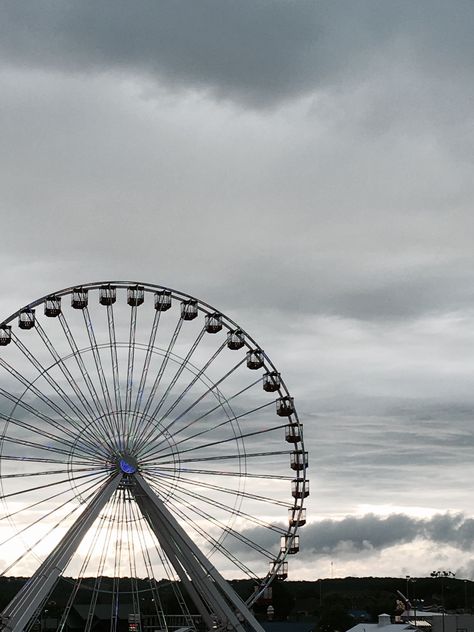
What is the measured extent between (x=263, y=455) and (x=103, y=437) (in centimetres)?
944

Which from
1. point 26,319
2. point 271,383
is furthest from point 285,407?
point 26,319

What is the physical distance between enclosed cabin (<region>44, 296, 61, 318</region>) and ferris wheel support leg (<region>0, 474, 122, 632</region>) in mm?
10438

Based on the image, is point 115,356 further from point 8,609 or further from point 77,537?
point 8,609

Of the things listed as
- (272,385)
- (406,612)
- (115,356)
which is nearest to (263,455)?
(272,385)

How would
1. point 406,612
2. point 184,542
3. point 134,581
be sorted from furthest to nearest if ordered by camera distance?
point 406,612
point 184,542
point 134,581

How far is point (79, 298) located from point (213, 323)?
7.26 m

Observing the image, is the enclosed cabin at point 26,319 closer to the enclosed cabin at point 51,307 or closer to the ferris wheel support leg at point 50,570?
the enclosed cabin at point 51,307

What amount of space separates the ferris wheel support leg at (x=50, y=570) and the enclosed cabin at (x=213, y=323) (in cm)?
1115

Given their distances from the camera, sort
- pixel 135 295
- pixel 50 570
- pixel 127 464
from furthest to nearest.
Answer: pixel 135 295, pixel 127 464, pixel 50 570

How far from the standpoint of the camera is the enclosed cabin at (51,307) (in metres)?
63.8

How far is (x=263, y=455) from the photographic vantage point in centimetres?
6269

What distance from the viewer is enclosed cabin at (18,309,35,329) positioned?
62.6m

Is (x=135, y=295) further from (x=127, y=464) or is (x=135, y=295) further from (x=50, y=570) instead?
(x=50, y=570)

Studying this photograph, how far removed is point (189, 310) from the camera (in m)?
65.9
